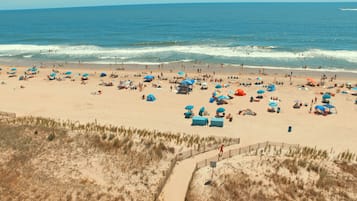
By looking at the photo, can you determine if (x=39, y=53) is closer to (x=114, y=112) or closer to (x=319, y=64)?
(x=114, y=112)

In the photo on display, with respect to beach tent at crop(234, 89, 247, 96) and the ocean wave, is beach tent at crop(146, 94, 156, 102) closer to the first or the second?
beach tent at crop(234, 89, 247, 96)

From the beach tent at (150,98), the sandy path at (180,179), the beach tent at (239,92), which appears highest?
the beach tent at (239,92)

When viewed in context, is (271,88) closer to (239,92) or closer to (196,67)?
(239,92)

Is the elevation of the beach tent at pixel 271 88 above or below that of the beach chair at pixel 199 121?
above

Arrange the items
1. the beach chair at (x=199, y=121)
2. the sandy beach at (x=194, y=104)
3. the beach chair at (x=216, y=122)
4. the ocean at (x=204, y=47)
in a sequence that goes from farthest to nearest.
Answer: the ocean at (x=204, y=47) → the beach chair at (x=199, y=121) → the beach chair at (x=216, y=122) → the sandy beach at (x=194, y=104)

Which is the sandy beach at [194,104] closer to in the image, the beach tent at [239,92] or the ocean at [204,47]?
the beach tent at [239,92]

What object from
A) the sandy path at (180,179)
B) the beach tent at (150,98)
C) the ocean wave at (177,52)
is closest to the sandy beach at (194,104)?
the beach tent at (150,98)

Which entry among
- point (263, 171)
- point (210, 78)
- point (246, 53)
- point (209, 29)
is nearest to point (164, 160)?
point (263, 171)

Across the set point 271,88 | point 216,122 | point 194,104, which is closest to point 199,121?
point 216,122
